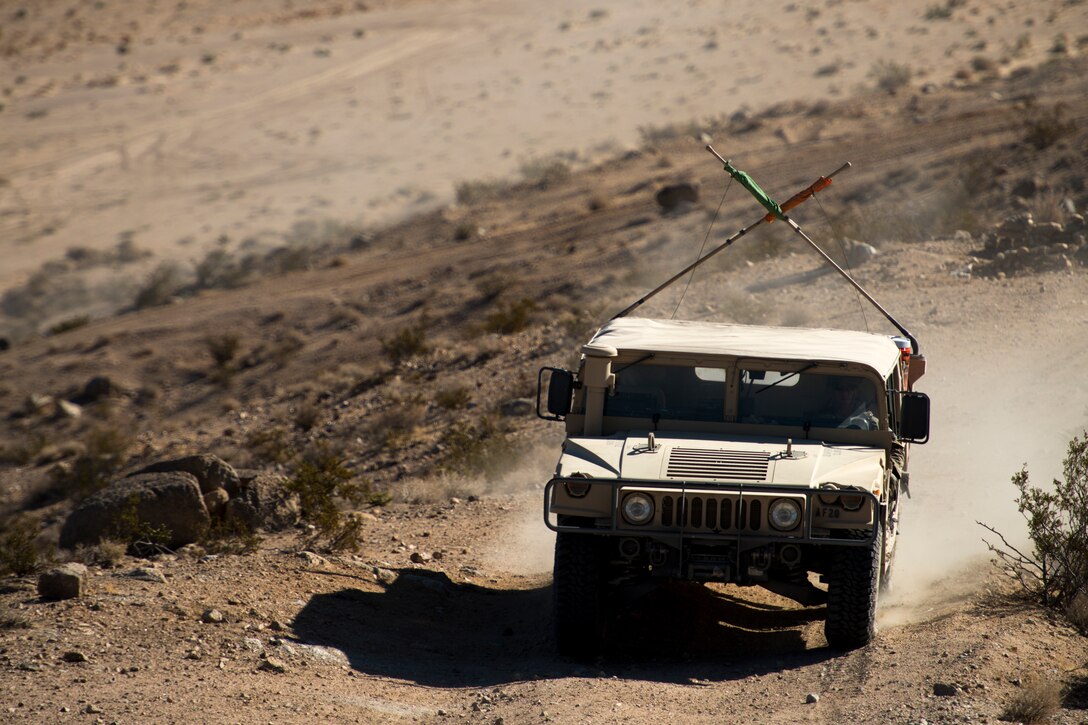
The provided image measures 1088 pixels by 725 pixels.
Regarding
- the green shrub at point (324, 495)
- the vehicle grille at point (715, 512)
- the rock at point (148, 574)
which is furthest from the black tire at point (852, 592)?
the rock at point (148, 574)

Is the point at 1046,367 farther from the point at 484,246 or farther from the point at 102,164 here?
the point at 102,164

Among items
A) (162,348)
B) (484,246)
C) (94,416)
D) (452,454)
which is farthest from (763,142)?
(452,454)

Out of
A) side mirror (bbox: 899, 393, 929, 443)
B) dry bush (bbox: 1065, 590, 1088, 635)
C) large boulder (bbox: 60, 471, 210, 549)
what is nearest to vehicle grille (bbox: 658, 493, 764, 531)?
side mirror (bbox: 899, 393, 929, 443)

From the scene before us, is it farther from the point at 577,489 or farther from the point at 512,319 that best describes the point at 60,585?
the point at 512,319

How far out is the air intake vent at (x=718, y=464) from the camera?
774 cm

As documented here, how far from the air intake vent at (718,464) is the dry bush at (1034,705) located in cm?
189

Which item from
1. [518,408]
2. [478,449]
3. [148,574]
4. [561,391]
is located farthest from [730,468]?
[518,408]

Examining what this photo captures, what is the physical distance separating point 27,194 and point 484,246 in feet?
79.1

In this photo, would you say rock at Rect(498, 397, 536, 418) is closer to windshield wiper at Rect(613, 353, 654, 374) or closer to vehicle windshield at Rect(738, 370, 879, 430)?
windshield wiper at Rect(613, 353, 654, 374)

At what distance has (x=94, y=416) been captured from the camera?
24109 mm

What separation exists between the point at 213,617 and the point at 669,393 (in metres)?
3.39

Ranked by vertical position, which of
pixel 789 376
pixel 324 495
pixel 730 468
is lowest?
pixel 324 495

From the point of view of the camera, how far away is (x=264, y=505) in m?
11.8

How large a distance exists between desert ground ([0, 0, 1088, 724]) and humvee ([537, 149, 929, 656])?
575 millimetres
